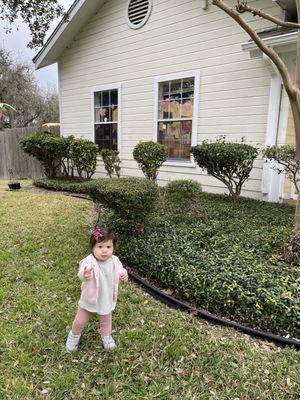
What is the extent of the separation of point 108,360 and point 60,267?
162 centimetres

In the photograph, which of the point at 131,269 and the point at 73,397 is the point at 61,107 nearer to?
the point at 131,269

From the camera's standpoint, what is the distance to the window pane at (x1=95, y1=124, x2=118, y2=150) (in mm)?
9344

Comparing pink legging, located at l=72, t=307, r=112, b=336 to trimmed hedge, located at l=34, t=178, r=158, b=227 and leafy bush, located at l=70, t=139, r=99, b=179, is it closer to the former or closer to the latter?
trimmed hedge, located at l=34, t=178, r=158, b=227

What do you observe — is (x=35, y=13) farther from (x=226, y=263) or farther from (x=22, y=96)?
(x=22, y=96)

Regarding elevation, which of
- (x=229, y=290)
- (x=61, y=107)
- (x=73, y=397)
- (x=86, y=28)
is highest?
(x=86, y=28)

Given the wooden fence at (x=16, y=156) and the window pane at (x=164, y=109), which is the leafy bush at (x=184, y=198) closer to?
the window pane at (x=164, y=109)

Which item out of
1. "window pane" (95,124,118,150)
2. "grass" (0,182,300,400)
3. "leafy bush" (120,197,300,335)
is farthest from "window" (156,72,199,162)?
"grass" (0,182,300,400)

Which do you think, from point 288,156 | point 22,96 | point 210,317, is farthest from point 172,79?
point 22,96

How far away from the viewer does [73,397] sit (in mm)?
1998

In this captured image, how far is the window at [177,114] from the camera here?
727 cm

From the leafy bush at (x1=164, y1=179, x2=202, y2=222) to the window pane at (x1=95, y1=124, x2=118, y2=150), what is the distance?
14.9 feet

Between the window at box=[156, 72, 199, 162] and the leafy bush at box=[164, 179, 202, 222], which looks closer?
the leafy bush at box=[164, 179, 202, 222]

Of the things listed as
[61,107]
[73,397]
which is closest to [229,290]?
[73,397]

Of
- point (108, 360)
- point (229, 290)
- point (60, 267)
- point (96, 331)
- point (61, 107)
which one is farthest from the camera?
point (61, 107)
